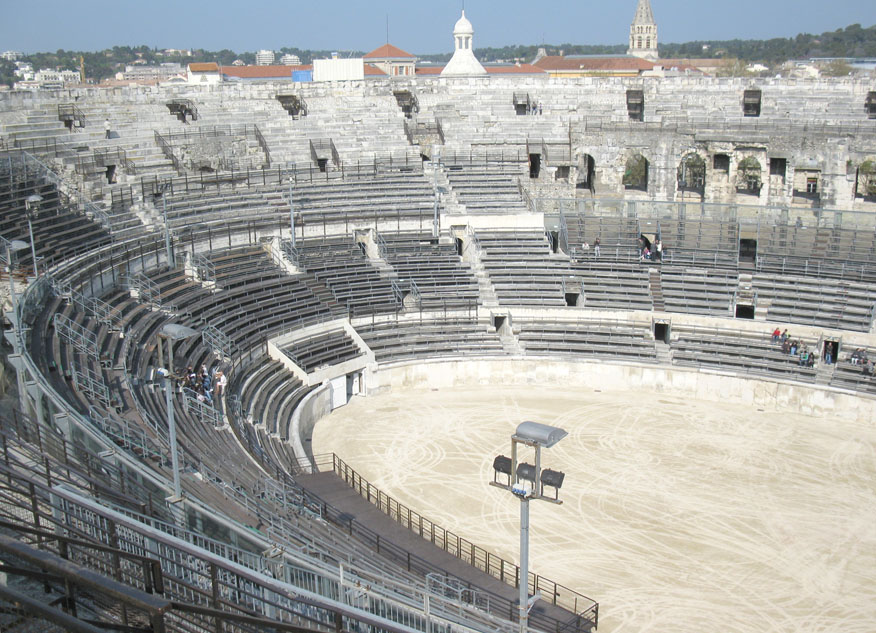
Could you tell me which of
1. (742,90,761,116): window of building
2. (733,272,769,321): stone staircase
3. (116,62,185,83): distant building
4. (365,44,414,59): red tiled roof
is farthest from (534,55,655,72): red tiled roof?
(733,272,769,321): stone staircase

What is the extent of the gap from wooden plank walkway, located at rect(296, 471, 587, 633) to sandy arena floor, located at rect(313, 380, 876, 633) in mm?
1523

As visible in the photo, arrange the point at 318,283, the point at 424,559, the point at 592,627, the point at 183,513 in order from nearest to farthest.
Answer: the point at 183,513 → the point at 592,627 → the point at 424,559 → the point at 318,283

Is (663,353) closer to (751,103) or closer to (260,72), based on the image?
(751,103)

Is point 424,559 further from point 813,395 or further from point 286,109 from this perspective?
point 286,109

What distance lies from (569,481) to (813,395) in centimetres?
1047

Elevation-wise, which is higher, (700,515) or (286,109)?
(286,109)

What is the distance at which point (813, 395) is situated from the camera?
2847 cm

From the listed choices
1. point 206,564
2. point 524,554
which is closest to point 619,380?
point 524,554

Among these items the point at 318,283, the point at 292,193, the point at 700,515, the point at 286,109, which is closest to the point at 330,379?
the point at 318,283

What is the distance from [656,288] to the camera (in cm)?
3322

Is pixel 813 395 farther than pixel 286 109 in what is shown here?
No

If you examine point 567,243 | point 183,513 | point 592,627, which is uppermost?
point 567,243

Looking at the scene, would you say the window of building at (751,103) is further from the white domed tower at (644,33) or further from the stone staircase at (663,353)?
the white domed tower at (644,33)

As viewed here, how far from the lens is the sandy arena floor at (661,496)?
709 inches
